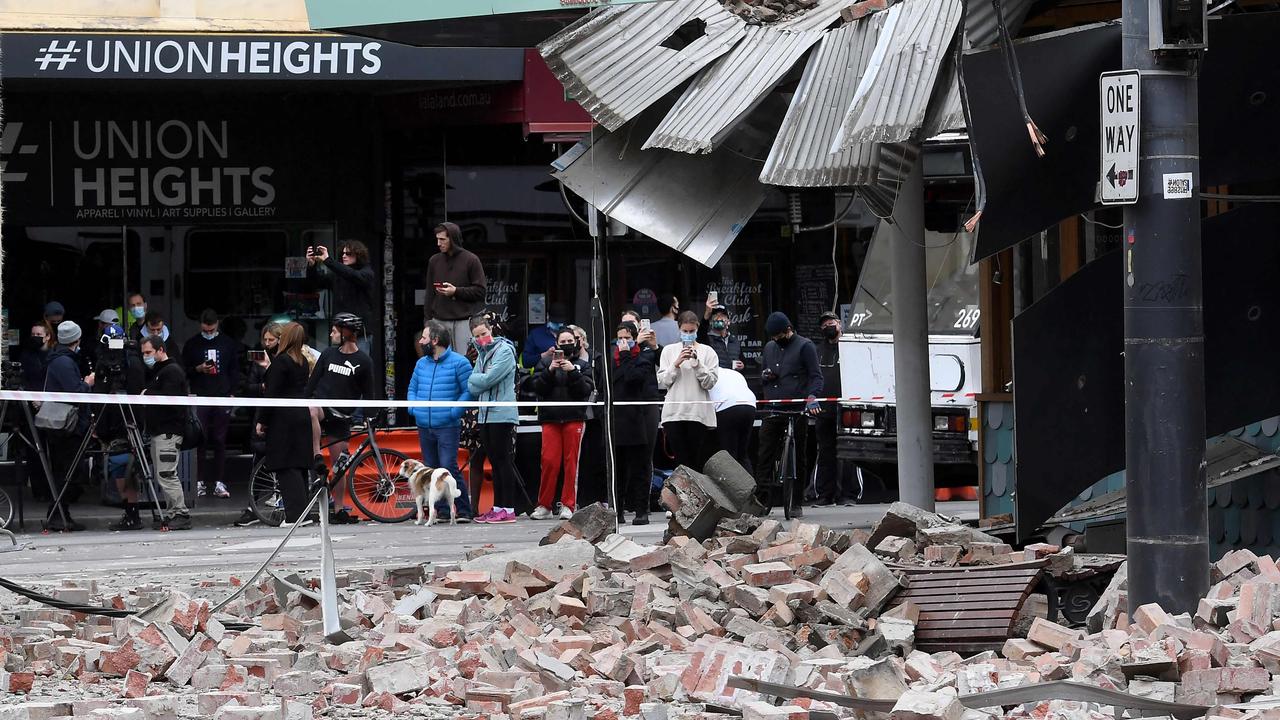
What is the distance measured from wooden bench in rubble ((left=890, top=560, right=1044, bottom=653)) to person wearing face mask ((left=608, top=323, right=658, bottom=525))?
633 centimetres

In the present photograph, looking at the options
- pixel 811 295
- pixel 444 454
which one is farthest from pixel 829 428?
pixel 811 295

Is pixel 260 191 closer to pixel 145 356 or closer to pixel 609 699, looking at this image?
pixel 145 356

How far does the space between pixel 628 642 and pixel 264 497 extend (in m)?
8.86

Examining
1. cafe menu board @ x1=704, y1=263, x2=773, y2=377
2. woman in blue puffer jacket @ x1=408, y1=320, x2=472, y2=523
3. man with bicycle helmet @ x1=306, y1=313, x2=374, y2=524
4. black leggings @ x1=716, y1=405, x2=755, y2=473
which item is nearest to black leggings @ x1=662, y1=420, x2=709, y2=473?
black leggings @ x1=716, y1=405, x2=755, y2=473

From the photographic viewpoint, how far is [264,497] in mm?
16531

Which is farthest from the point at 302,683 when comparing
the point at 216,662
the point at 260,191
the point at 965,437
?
the point at 260,191

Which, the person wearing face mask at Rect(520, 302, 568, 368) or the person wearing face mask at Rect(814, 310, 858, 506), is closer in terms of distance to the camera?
the person wearing face mask at Rect(814, 310, 858, 506)

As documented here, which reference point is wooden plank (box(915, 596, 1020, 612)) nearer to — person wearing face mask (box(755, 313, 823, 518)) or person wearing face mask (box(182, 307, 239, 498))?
person wearing face mask (box(755, 313, 823, 518))

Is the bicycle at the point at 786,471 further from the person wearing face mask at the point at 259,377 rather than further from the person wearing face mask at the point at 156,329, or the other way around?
the person wearing face mask at the point at 156,329

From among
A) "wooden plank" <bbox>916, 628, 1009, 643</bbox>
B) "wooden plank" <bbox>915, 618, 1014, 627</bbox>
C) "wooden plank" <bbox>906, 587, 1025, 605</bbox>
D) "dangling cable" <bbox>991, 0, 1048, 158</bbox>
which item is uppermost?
"dangling cable" <bbox>991, 0, 1048, 158</bbox>

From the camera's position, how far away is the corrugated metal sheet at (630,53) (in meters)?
11.1

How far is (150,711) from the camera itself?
6734 mm

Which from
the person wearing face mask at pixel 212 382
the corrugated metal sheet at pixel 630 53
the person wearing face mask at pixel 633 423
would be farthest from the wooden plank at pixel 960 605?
the person wearing face mask at pixel 212 382

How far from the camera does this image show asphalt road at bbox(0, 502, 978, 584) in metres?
12.8
